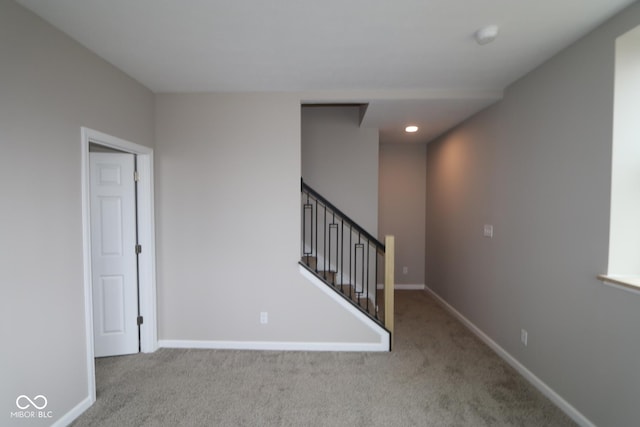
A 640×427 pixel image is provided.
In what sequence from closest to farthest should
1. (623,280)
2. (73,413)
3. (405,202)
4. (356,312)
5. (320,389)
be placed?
(623,280) → (73,413) → (320,389) → (356,312) → (405,202)

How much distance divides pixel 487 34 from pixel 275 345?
3.16 m

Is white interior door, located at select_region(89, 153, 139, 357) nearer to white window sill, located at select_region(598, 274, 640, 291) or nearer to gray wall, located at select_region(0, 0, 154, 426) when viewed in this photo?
gray wall, located at select_region(0, 0, 154, 426)

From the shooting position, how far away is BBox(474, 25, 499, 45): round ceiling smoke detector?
171 cm

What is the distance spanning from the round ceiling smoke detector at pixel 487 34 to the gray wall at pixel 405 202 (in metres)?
3.00

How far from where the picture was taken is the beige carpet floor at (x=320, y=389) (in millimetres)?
1915

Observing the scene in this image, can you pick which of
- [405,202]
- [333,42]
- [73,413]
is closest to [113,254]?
[73,413]

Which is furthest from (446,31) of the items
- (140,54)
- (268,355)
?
(268,355)

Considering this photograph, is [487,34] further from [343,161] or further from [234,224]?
[234,224]

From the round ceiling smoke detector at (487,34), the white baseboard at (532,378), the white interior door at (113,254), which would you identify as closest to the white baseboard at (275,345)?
the white interior door at (113,254)

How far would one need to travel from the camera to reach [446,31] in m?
1.76

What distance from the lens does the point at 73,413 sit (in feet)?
6.21
